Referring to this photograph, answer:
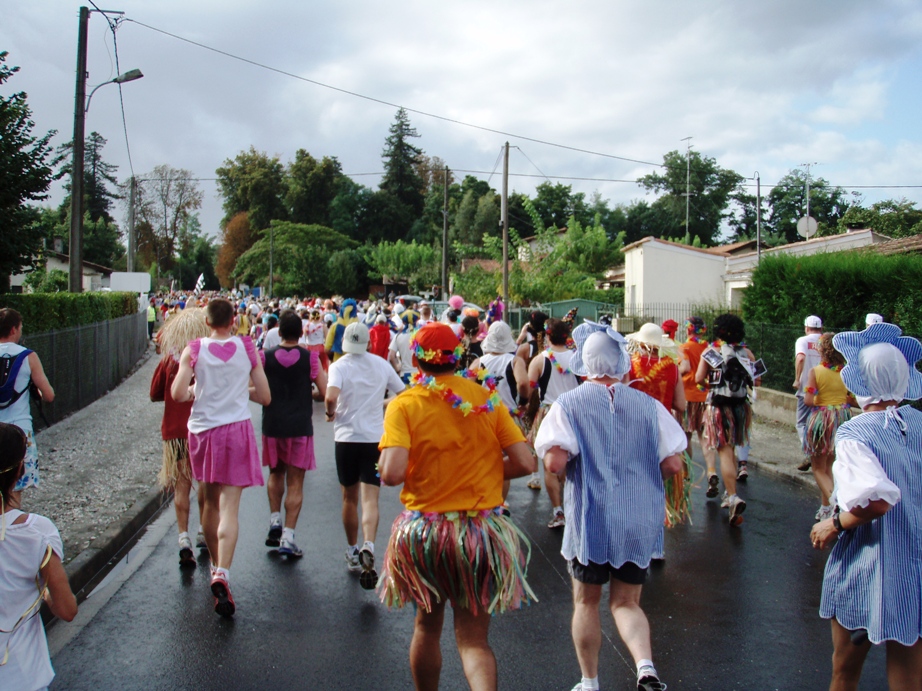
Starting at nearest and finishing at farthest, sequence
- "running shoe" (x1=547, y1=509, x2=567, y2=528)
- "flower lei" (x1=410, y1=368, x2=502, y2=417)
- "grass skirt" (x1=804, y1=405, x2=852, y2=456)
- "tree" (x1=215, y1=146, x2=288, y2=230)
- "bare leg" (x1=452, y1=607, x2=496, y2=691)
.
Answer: "bare leg" (x1=452, y1=607, x2=496, y2=691)
"flower lei" (x1=410, y1=368, x2=502, y2=417)
"grass skirt" (x1=804, y1=405, x2=852, y2=456)
"running shoe" (x1=547, y1=509, x2=567, y2=528)
"tree" (x1=215, y1=146, x2=288, y2=230)

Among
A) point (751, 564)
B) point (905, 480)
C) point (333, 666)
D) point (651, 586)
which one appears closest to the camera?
point (905, 480)

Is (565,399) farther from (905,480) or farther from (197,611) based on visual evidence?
(197,611)

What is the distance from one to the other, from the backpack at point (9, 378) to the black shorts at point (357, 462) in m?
2.26

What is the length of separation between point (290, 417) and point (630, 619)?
3198 millimetres

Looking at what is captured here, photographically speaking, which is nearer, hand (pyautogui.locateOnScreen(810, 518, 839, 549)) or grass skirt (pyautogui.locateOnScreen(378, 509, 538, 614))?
hand (pyautogui.locateOnScreen(810, 518, 839, 549))

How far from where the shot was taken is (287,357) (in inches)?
229

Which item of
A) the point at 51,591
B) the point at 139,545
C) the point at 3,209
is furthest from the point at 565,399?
the point at 3,209

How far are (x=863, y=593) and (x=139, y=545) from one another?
17.8ft

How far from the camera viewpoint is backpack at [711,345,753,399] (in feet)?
22.8

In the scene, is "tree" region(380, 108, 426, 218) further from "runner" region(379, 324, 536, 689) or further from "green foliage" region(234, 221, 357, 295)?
"runner" region(379, 324, 536, 689)

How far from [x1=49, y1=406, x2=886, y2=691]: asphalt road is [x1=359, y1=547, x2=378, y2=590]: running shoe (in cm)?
7

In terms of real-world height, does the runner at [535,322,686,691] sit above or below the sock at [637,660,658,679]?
above

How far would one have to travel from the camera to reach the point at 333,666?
13.1 ft

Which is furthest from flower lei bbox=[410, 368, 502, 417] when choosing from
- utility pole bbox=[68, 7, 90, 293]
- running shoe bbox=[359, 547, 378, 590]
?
utility pole bbox=[68, 7, 90, 293]
